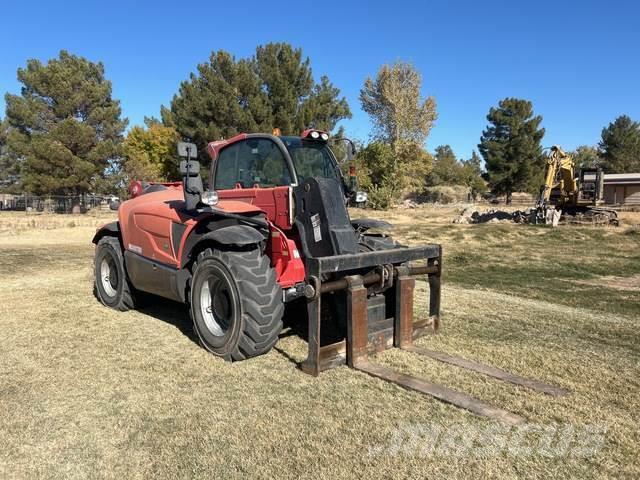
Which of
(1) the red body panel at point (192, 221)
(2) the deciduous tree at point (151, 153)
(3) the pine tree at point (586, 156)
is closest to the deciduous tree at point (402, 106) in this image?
(2) the deciduous tree at point (151, 153)

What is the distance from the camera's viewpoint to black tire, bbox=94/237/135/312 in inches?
264

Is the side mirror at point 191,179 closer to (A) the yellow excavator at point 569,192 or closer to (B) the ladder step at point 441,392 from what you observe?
(B) the ladder step at point 441,392

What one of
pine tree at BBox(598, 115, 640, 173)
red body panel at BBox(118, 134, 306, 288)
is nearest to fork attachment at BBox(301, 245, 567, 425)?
red body panel at BBox(118, 134, 306, 288)

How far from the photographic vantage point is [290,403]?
12.6 feet

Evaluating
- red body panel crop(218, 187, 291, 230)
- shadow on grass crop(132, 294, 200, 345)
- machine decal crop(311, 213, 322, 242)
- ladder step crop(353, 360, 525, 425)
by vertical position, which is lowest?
shadow on grass crop(132, 294, 200, 345)

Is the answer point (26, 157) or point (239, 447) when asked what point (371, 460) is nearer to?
point (239, 447)

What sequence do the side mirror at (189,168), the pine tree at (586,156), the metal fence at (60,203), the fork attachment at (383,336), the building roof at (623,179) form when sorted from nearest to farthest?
the fork attachment at (383,336), the side mirror at (189,168), the metal fence at (60,203), the building roof at (623,179), the pine tree at (586,156)

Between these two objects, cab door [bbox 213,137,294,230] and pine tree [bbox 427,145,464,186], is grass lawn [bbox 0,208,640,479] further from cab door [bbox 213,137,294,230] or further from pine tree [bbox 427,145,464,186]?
pine tree [bbox 427,145,464,186]

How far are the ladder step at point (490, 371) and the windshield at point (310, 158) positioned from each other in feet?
6.76

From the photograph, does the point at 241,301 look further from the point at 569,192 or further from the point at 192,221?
the point at 569,192

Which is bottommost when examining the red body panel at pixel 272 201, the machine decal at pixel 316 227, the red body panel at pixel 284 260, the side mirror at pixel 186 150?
the red body panel at pixel 284 260

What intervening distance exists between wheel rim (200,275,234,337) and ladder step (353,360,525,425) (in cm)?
136

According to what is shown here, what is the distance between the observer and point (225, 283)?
15.6 feet

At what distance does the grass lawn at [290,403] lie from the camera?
301 cm
